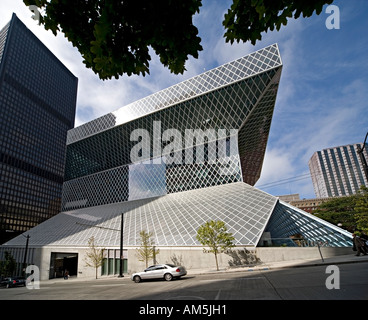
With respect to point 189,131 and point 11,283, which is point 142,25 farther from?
point 189,131

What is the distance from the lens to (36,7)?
4.40 m

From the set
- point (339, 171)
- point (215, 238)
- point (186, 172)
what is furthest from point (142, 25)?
point (339, 171)

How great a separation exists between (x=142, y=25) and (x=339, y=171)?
8459 inches

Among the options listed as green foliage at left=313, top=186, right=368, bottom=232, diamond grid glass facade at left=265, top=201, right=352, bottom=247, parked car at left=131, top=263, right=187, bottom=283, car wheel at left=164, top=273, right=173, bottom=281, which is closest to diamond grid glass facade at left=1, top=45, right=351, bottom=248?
diamond grid glass facade at left=265, top=201, right=352, bottom=247

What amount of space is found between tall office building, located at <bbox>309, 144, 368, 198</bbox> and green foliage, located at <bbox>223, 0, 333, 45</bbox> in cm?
18662

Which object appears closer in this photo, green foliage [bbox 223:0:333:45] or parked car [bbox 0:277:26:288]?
green foliage [bbox 223:0:333:45]

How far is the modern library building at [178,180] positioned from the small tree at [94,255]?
1031 millimetres

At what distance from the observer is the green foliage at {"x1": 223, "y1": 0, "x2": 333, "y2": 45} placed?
385 centimetres

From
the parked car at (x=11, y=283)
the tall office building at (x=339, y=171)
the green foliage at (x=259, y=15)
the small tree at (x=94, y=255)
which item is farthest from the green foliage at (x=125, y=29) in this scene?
the tall office building at (x=339, y=171)

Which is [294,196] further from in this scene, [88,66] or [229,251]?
[88,66]

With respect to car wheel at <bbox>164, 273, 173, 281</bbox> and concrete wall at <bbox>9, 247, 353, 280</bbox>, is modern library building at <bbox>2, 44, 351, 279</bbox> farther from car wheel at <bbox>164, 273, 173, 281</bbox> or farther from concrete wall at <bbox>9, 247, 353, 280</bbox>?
car wheel at <bbox>164, 273, 173, 281</bbox>
